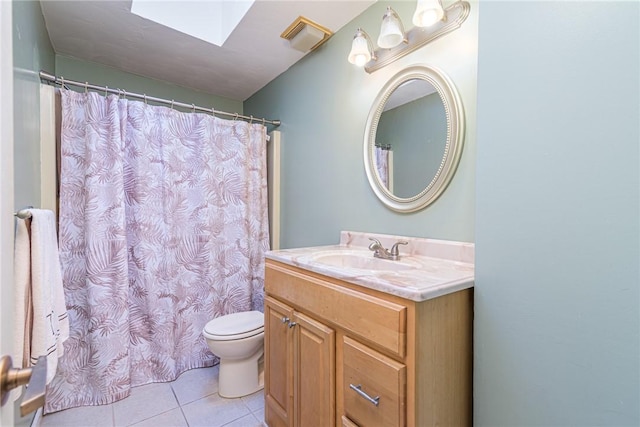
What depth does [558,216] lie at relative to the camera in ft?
2.43

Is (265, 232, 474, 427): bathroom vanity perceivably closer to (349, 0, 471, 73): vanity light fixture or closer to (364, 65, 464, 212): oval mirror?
(364, 65, 464, 212): oval mirror

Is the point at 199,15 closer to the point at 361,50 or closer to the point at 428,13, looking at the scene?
the point at 361,50

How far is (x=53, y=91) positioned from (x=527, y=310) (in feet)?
8.30

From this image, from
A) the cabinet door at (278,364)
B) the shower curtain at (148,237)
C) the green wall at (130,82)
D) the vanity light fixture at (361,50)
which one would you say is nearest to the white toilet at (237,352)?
the cabinet door at (278,364)

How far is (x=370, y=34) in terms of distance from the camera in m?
1.69

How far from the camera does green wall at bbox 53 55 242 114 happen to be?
227cm

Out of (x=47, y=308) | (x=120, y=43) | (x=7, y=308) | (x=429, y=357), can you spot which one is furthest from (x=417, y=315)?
(x=120, y=43)

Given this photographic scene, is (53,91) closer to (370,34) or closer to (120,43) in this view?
(120,43)

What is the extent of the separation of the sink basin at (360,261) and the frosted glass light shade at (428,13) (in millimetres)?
1092

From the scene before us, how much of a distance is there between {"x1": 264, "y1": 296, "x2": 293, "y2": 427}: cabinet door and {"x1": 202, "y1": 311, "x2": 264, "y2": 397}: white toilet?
13.2 inches

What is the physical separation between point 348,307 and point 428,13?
1303 millimetres

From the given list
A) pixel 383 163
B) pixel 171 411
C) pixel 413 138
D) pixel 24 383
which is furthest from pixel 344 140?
pixel 171 411

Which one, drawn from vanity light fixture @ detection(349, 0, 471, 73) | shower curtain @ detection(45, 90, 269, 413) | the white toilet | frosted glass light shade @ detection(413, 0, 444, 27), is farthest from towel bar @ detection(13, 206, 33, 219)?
frosted glass light shade @ detection(413, 0, 444, 27)

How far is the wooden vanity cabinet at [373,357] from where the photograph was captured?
846 mm
